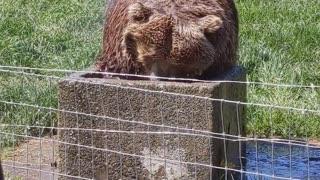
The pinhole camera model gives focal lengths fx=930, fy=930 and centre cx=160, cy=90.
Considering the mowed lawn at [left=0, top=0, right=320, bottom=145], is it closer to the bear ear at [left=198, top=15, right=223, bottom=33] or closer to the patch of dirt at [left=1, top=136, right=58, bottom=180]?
the patch of dirt at [left=1, top=136, right=58, bottom=180]

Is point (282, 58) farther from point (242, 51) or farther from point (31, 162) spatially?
point (31, 162)

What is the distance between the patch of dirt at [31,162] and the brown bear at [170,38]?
80 centimetres

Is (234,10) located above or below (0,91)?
above

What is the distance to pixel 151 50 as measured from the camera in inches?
207

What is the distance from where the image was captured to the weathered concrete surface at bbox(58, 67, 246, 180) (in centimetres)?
522

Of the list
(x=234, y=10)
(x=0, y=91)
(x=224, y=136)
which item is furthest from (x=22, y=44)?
(x=224, y=136)

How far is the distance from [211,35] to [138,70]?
49cm

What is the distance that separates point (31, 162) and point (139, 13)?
184cm

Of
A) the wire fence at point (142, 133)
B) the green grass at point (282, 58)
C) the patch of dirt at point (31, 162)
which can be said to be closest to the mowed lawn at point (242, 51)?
the green grass at point (282, 58)

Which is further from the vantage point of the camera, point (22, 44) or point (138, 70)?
point (22, 44)

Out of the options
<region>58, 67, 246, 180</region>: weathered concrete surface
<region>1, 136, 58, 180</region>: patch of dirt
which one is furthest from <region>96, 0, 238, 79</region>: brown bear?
<region>1, 136, 58, 180</region>: patch of dirt

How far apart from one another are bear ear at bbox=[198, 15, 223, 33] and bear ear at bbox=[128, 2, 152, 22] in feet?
1.00

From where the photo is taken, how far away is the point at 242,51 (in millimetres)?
8781

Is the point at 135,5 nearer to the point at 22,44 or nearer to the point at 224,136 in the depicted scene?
the point at 224,136
